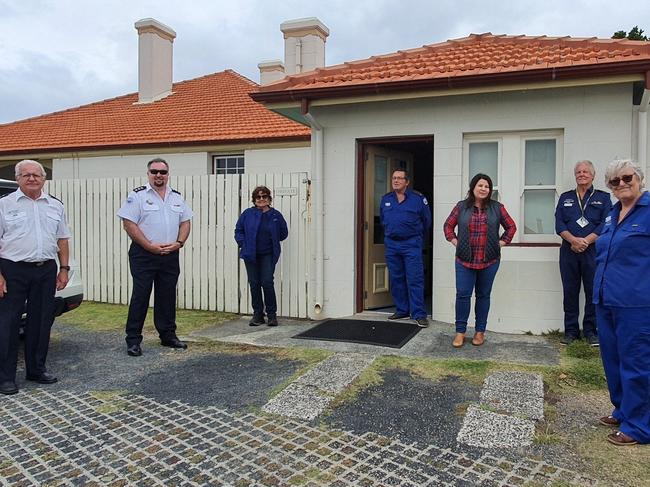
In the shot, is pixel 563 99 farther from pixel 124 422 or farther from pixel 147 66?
pixel 147 66

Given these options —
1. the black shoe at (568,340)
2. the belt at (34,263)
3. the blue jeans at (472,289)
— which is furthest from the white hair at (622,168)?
the belt at (34,263)

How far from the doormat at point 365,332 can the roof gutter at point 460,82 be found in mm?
2806

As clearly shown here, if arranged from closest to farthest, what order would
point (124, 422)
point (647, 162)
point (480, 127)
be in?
point (124, 422) < point (647, 162) < point (480, 127)

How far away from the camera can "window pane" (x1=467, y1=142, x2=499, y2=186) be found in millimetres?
6434

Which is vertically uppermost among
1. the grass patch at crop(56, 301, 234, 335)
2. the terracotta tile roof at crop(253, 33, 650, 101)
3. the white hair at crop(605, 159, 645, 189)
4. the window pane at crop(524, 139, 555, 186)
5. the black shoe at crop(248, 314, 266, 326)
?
the terracotta tile roof at crop(253, 33, 650, 101)

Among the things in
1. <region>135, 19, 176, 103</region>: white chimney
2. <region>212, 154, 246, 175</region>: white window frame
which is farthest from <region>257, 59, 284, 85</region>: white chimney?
<region>212, 154, 246, 175</region>: white window frame

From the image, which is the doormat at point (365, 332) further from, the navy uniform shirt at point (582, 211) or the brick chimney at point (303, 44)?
the brick chimney at point (303, 44)

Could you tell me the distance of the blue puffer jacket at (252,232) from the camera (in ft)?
21.5

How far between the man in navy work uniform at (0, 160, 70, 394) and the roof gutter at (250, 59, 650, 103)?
3.25 m

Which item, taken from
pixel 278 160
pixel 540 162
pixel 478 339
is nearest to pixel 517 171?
pixel 540 162

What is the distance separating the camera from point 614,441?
10.7 ft

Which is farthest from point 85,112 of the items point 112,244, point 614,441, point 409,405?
point 614,441

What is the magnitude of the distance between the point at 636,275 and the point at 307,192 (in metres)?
4.58

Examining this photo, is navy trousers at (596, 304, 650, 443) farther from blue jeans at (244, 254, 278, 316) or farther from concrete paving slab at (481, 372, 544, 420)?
blue jeans at (244, 254, 278, 316)
